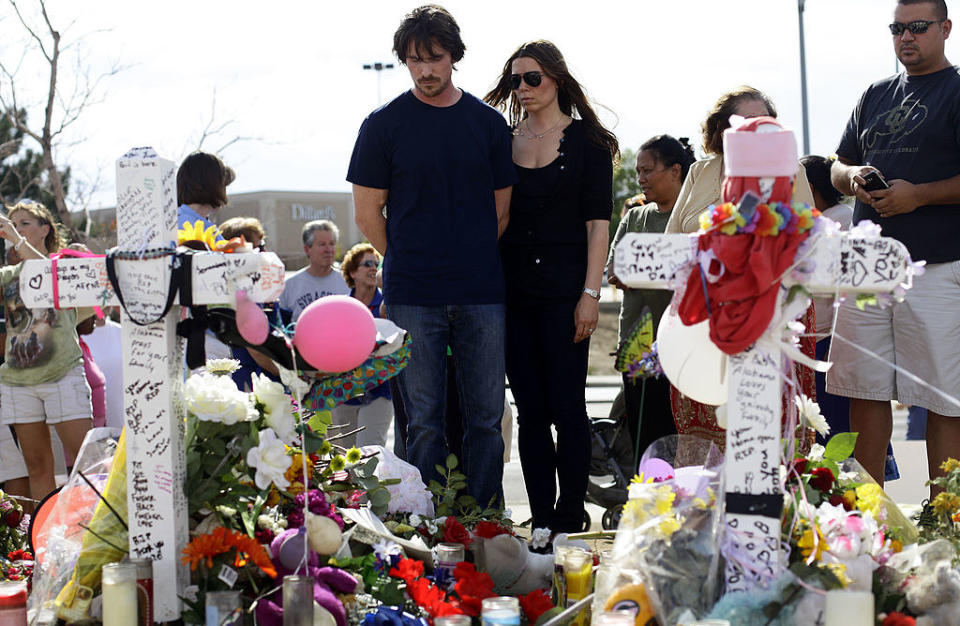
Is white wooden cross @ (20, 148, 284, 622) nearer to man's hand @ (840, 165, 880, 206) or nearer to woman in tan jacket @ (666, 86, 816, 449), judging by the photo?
woman in tan jacket @ (666, 86, 816, 449)

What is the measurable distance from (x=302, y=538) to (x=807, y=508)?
1.29 meters

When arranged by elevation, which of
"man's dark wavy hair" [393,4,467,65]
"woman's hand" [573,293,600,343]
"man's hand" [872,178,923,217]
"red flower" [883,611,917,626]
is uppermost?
"man's dark wavy hair" [393,4,467,65]

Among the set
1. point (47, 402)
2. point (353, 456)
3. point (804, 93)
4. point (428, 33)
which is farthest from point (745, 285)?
point (804, 93)

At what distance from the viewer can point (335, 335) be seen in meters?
2.60

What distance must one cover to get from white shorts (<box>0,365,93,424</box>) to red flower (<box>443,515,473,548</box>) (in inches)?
98.9

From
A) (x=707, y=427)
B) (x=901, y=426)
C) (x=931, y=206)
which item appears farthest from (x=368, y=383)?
(x=901, y=426)

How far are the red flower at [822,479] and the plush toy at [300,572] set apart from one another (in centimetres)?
131

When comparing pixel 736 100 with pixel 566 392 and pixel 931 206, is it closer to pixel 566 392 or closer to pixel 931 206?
pixel 931 206

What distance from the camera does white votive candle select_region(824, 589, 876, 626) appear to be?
215 cm

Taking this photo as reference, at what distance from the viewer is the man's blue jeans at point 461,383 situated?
3846 millimetres

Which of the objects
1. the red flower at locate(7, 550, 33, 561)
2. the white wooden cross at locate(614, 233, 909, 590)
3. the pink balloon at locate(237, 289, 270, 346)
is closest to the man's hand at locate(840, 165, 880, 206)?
the white wooden cross at locate(614, 233, 909, 590)

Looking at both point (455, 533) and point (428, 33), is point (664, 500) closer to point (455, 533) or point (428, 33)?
point (455, 533)

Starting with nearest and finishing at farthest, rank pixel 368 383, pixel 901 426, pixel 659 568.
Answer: pixel 659 568, pixel 368 383, pixel 901 426

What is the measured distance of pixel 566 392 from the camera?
13.3ft
